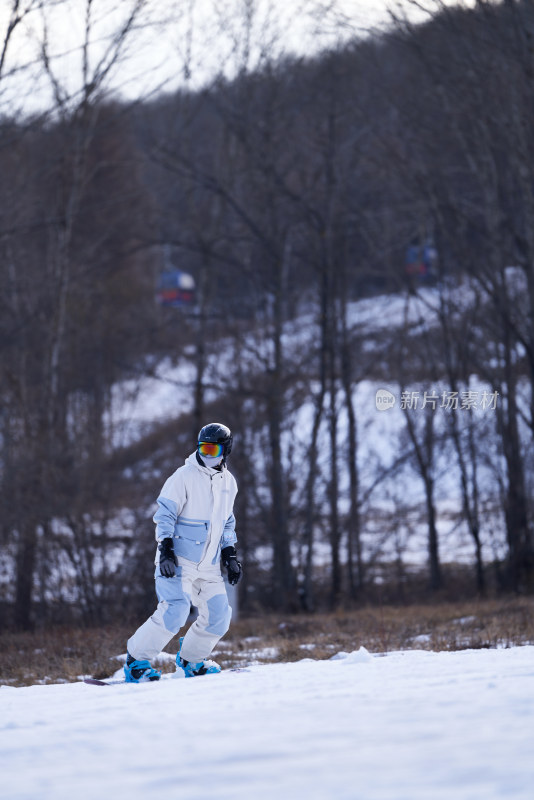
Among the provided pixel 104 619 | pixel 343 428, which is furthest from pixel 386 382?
pixel 104 619

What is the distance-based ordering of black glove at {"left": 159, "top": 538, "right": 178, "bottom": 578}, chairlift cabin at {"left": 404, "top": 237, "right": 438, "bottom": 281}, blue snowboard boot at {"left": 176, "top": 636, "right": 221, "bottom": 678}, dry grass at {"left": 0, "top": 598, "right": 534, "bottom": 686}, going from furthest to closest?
chairlift cabin at {"left": 404, "top": 237, "right": 438, "bottom": 281} < dry grass at {"left": 0, "top": 598, "right": 534, "bottom": 686} < blue snowboard boot at {"left": 176, "top": 636, "right": 221, "bottom": 678} < black glove at {"left": 159, "top": 538, "right": 178, "bottom": 578}

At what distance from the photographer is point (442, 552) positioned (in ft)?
86.0

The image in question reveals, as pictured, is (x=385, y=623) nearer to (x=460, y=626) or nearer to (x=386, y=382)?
(x=460, y=626)

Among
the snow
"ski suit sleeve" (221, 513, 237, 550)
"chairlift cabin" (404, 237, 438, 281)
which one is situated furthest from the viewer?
"chairlift cabin" (404, 237, 438, 281)

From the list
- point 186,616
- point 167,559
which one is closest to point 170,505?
point 167,559

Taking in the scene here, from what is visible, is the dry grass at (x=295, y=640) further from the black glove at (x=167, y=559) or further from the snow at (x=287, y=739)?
the snow at (x=287, y=739)

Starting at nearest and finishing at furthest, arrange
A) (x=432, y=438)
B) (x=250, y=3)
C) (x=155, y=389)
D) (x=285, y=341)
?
(x=250, y=3) < (x=432, y=438) < (x=285, y=341) < (x=155, y=389)

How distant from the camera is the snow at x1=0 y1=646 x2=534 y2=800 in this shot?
320 cm

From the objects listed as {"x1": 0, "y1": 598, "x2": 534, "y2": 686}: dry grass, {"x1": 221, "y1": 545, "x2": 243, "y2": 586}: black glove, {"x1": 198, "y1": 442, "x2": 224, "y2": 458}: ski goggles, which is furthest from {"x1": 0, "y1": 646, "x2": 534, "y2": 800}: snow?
{"x1": 0, "y1": 598, "x2": 534, "y2": 686}: dry grass

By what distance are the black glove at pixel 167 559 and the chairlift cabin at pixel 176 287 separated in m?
28.2

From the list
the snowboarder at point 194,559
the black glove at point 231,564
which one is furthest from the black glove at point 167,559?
the black glove at point 231,564

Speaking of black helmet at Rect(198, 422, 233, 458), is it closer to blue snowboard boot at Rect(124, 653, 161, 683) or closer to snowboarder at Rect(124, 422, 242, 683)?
snowboarder at Rect(124, 422, 242, 683)

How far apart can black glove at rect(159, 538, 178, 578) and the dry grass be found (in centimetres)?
191

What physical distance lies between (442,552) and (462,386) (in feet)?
14.0
